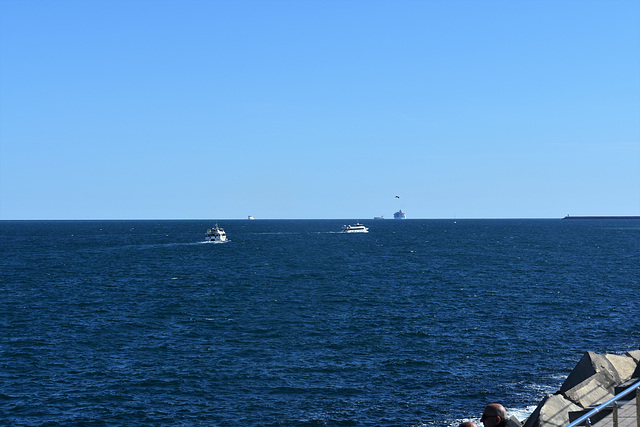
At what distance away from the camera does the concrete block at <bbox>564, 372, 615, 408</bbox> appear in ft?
59.3

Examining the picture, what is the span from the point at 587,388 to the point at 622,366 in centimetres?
380

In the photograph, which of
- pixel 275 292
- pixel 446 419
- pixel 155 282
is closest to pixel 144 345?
pixel 446 419

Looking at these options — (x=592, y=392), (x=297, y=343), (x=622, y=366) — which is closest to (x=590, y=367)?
(x=592, y=392)

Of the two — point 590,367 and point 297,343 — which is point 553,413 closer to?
point 590,367

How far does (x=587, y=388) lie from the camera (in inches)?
734

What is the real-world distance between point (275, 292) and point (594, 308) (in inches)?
1190

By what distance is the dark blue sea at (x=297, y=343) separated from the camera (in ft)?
81.3

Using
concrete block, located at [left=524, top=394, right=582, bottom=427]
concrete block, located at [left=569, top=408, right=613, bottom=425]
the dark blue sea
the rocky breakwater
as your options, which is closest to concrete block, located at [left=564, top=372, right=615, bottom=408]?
the rocky breakwater

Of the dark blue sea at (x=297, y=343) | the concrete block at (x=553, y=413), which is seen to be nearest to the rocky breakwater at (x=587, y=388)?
the concrete block at (x=553, y=413)

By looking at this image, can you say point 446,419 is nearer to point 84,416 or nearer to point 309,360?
point 309,360

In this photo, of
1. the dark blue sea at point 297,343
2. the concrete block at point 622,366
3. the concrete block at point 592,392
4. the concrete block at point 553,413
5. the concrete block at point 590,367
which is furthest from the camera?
the dark blue sea at point 297,343

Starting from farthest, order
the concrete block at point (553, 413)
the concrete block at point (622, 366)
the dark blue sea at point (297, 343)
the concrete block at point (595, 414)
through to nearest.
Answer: the dark blue sea at point (297, 343) → the concrete block at point (622, 366) → the concrete block at point (553, 413) → the concrete block at point (595, 414)

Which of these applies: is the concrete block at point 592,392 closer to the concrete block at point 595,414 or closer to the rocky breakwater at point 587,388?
the rocky breakwater at point 587,388

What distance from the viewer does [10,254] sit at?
11619 centimetres
